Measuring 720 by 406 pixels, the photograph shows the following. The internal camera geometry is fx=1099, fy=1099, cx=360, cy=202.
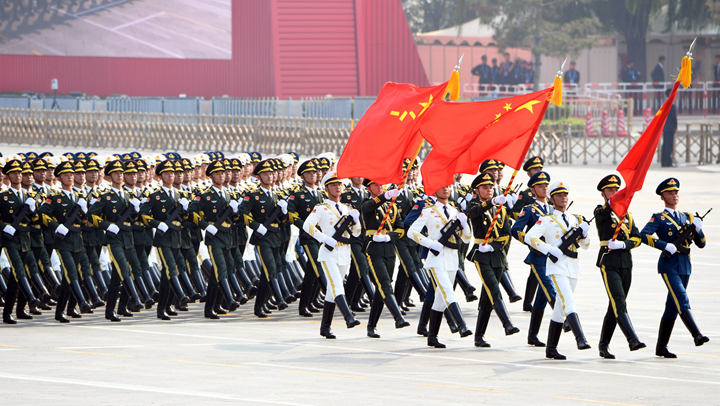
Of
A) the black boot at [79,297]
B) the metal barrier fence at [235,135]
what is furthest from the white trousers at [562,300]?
Answer: the metal barrier fence at [235,135]

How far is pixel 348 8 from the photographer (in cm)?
4131

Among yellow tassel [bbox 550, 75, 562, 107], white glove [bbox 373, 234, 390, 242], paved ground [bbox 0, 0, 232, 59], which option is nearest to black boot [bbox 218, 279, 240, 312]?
white glove [bbox 373, 234, 390, 242]

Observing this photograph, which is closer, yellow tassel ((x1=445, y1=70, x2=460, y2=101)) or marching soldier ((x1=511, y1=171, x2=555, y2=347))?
marching soldier ((x1=511, y1=171, x2=555, y2=347))

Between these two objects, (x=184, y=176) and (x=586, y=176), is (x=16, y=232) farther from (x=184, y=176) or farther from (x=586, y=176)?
(x=586, y=176)

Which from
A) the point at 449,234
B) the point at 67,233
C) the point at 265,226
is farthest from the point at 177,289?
the point at 449,234

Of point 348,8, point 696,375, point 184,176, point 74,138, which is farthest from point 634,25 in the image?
point 696,375

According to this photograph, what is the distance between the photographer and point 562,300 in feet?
30.7

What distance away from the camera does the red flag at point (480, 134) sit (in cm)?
1060

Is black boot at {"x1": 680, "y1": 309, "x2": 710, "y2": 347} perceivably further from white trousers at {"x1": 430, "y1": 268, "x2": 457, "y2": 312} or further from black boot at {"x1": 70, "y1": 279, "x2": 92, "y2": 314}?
black boot at {"x1": 70, "y1": 279, "x2": 92, "y2": 314}

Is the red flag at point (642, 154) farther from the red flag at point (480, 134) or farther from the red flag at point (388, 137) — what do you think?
the red flag at point (388, 137)

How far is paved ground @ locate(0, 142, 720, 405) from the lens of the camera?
7.91 m

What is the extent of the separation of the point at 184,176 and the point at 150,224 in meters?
1.00

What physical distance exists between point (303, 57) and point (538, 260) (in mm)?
32137

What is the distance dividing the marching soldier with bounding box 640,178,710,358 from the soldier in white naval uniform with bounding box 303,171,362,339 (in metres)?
2.76
